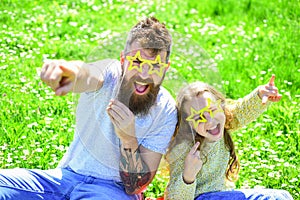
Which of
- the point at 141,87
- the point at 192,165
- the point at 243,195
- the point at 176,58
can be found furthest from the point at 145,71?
the point at 243,195

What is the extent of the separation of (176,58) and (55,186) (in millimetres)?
769

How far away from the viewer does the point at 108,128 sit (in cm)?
296

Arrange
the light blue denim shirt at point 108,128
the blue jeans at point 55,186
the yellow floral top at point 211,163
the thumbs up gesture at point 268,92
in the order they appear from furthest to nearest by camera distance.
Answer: the thumbs up gesture at point 268,92, the yellow floral top at point 211,163, the blue jeans at point 55,186, the light blue denim shirt at point 108,128

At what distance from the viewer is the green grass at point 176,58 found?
3760 millimetres

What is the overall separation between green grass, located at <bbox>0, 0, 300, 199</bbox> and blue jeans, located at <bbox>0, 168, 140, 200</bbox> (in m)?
0.41

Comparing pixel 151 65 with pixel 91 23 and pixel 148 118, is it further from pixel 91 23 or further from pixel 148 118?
pixel 91 23

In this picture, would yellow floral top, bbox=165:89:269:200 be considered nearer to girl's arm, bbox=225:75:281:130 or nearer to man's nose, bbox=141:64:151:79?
girl's arm, bbox=225:75:281:130

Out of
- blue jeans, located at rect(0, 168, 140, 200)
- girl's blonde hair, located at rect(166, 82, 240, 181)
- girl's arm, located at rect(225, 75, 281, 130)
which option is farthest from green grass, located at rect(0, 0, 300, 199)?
blue jeans, located at rect(0, 168, 140, 200)

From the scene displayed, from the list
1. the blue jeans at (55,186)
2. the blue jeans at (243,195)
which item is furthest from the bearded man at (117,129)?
the blue jeans at (243,195)

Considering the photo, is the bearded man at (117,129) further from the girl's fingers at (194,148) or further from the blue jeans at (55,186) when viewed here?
the girl's fingers at (194,148)

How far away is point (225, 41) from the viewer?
5.44 m

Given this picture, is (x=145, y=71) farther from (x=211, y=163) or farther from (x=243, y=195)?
(x=243, y=195)

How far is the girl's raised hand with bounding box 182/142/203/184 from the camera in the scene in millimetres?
3102

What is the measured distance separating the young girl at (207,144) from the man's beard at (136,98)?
6.9 inches
